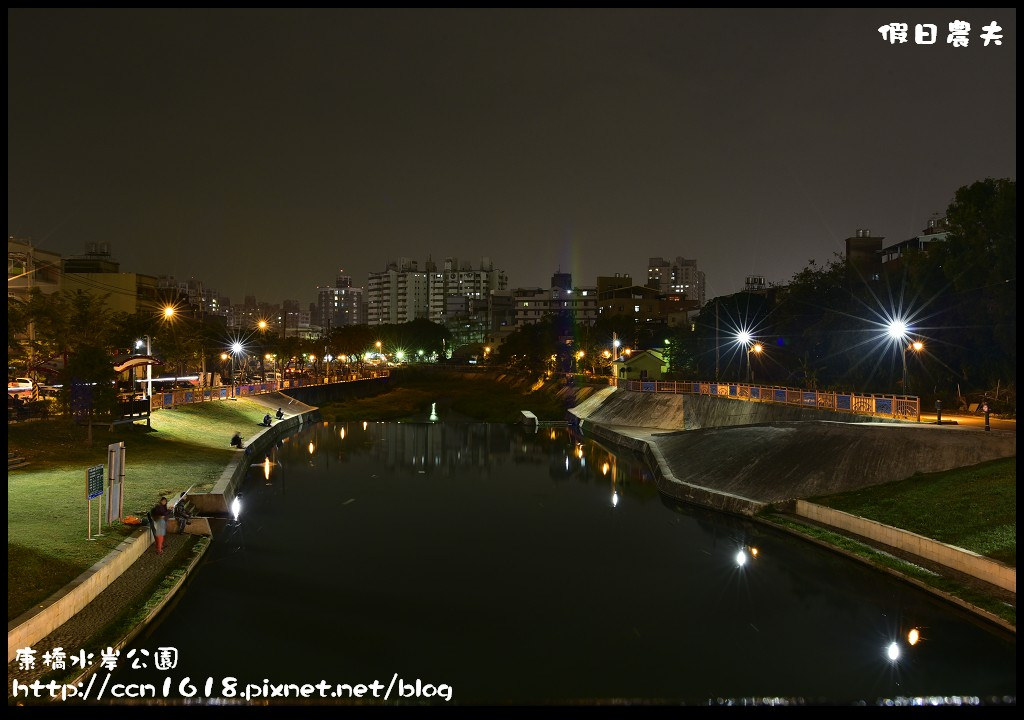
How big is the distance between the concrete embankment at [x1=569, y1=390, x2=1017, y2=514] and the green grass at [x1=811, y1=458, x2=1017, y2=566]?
0.84m

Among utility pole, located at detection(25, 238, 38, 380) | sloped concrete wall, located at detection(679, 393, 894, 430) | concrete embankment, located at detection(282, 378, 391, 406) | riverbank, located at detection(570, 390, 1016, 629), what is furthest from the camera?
concrete embankment, located at detection(282, 378, 391, 406)

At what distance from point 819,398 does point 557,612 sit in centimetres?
2585

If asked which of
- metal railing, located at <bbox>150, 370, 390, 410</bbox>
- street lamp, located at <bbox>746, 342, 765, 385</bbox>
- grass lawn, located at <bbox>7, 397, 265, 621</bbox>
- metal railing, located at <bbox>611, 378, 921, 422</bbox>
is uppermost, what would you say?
street lamp, located at <bbox>746, 342, 765, 385</bbox>

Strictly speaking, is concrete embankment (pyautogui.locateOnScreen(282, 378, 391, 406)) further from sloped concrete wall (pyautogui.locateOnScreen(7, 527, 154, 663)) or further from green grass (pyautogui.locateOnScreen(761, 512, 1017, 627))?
green grass (pyautogui.locateOnScreen(761, 512, 1017, 627))

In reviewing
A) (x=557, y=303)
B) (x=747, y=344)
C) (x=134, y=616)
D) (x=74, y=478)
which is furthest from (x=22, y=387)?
(x=557, y=303)

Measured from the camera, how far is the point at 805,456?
95.0 feet

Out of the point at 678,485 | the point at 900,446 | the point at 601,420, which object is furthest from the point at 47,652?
the point at 601,420

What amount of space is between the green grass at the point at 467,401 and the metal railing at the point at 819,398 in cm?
2175

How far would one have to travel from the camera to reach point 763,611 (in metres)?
18.1

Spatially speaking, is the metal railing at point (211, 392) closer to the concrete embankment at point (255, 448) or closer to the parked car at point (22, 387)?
the concrete embankment at point (255, 448)

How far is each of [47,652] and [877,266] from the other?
312 ft

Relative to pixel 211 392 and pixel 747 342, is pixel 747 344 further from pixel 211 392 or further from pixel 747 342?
pixel 211 392

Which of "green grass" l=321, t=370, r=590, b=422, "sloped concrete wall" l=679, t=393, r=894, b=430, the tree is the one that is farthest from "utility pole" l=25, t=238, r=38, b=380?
"sloped concrete wall" l=679, t=393, r=894, b=430

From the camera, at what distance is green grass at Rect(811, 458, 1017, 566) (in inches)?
743
